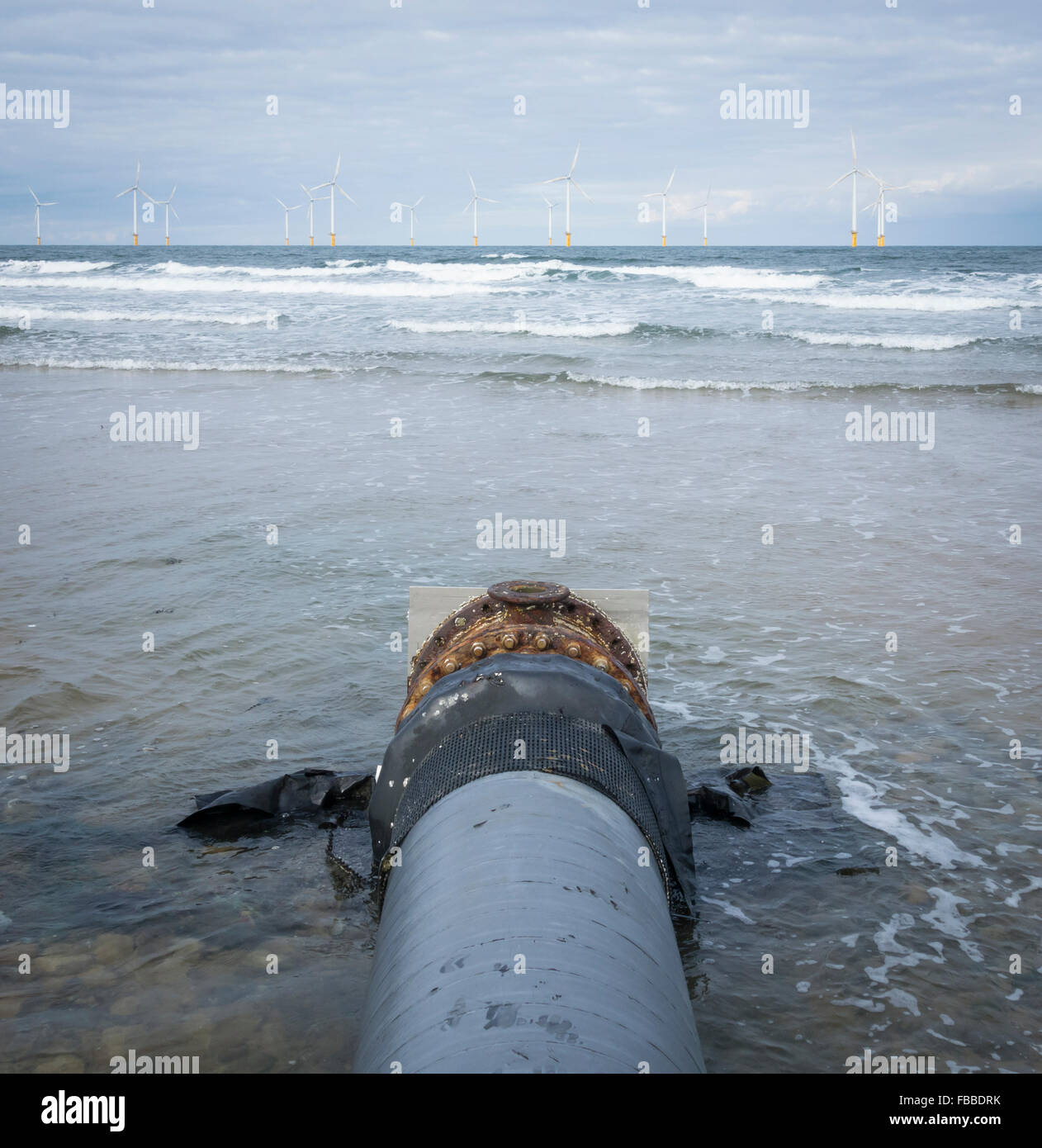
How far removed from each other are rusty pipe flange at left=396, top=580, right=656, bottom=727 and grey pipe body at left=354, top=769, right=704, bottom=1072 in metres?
1.06

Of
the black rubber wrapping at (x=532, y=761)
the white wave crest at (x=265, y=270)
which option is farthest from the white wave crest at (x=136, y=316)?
the black rubber wrapping at (x=532, y=761)

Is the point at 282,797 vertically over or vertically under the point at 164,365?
under

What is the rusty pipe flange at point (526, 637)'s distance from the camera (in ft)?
14.6

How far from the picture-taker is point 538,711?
383cm

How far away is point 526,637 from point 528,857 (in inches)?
66.6

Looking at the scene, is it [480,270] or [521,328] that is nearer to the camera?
[521,328]

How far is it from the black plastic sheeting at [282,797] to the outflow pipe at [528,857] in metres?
1.16

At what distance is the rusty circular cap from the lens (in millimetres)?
4727

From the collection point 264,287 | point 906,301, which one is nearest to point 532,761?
point 906,301

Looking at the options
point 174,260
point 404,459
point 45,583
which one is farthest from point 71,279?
point 45,583

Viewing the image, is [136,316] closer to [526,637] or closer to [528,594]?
[528,594]

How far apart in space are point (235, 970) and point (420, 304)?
39595 millimetres

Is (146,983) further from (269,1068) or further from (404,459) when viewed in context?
(404,459)

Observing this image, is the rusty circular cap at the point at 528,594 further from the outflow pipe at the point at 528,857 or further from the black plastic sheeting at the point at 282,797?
the black plastic sheeting at the point at 282,797
